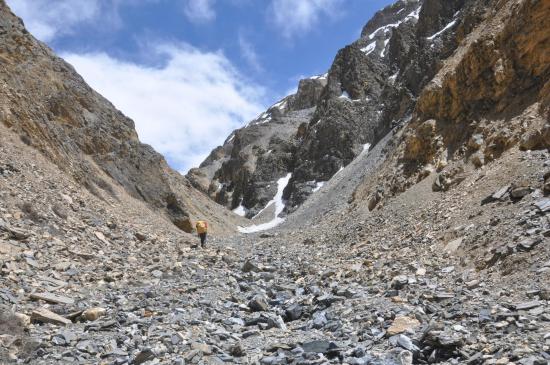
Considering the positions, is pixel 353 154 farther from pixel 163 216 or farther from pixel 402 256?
pixel 402 256

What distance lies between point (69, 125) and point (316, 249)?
18.9 metres

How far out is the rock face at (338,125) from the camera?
205 feet

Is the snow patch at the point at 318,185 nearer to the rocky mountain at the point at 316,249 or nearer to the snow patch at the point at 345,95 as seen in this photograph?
the snow patch at the point at 345,95

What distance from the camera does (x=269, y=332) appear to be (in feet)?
34.4

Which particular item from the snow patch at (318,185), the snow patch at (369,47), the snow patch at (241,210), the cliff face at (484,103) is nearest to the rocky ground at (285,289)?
the cliff face at (484,103)

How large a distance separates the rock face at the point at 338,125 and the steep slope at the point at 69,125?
2891cm

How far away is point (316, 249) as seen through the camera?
25250 millimetres

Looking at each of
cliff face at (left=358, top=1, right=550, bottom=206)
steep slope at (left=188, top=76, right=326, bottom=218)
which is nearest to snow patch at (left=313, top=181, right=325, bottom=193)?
steep slope at (left=188, top=76, right=326, bottom=218)

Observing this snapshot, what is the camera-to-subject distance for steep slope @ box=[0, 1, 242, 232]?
2458 cm

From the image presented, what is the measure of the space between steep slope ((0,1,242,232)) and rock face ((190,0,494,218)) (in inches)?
1138

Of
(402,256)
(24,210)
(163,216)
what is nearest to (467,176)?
(402,256)

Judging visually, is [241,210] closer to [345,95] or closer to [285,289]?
[345,95]

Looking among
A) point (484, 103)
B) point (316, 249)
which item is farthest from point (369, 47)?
point (316, 249)

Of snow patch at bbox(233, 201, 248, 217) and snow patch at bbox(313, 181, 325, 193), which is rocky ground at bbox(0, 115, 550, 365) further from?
snow patch at bbox(233, 201, 248, 217)
